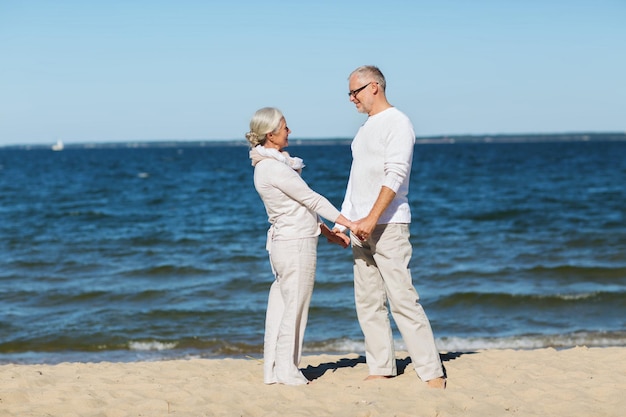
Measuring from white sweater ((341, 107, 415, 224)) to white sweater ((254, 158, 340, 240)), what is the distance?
225 millimetres

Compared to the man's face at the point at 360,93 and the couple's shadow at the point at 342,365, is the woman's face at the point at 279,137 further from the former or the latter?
the couple's shadow at the point at 342,365

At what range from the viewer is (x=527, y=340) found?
8742mm

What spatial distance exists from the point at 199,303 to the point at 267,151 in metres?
6.09

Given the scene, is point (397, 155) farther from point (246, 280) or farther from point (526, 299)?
point (246, 280)

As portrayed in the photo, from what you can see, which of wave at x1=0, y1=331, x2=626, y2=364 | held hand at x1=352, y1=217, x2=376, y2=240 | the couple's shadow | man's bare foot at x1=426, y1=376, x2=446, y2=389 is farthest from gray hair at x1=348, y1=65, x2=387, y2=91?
wave at x1=0, y1=331, x2=626, y2=364

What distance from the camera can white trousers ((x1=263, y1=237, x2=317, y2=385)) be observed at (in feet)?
16.9

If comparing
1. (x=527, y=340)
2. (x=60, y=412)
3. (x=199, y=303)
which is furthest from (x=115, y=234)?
(x=60, y=412)

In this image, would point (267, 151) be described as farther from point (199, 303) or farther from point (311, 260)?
point (199, 303)

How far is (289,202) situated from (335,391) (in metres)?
1.38

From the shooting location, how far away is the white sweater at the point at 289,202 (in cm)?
500

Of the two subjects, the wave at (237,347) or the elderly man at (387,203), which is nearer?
the elderly man at (387,203)

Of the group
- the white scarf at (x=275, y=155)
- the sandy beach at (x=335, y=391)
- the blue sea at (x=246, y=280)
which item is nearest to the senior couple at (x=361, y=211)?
the white scarf at (x=275, y=155)

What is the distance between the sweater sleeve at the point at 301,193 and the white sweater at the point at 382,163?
0.17 meters

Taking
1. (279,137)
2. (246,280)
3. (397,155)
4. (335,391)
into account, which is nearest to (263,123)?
(279,137)
